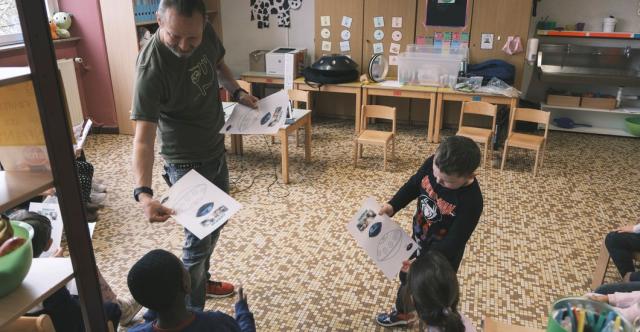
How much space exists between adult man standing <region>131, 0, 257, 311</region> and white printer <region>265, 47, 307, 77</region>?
345 cm

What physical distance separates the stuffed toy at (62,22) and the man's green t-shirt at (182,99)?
3555 millimetres

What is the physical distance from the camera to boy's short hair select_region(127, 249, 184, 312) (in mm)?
1225

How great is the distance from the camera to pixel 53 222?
6.04ft

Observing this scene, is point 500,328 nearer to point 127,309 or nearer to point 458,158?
point 458,158

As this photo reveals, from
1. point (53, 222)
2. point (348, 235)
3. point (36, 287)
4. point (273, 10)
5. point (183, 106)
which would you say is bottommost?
point (348, 235)

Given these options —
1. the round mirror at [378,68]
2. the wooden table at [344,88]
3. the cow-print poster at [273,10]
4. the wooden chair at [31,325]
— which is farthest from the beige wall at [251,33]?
the wooden chair at [31,325]

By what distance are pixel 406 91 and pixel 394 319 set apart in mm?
3200

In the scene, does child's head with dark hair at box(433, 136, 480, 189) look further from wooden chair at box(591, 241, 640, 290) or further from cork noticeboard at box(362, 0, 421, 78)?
cork noticeboard at box(362, 0, 421, 78)

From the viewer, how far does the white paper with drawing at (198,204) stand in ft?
5.40

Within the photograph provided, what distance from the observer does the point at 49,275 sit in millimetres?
1280

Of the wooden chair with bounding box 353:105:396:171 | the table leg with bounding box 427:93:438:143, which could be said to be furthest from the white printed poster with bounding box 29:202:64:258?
the table leg with bounding box 427:93:438:143

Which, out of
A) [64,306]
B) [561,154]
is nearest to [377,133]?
[561,154]

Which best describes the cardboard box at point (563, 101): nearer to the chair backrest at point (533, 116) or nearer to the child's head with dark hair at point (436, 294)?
the chair backrest at point (533, 116)

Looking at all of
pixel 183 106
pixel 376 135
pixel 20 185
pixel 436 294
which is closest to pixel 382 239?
pixel 436 294
